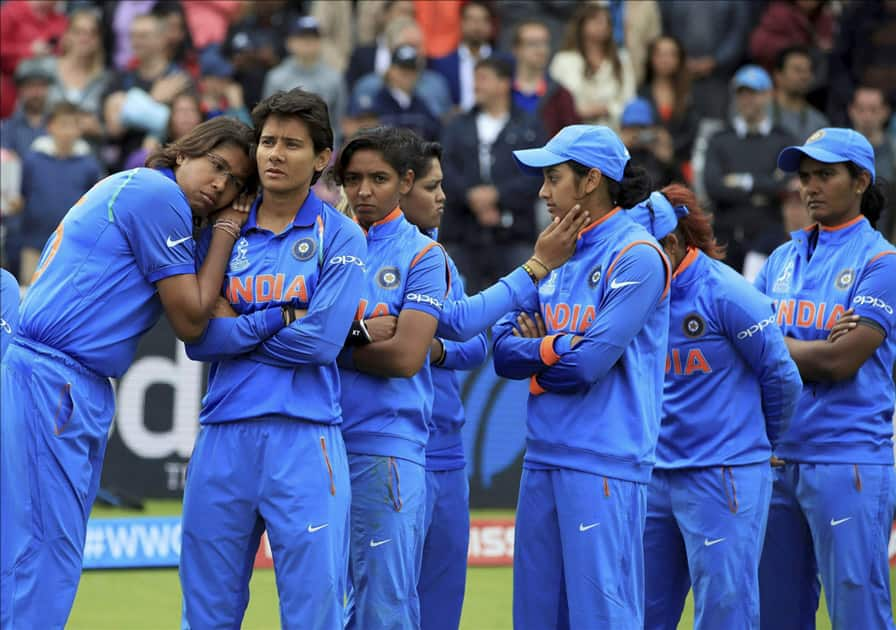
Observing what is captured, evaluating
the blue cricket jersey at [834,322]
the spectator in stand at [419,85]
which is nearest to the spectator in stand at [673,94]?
the spectator in stand at [419,85]

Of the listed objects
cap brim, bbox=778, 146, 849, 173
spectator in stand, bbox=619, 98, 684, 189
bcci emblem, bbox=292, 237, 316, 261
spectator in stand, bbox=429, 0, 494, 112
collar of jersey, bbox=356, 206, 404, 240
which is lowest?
bcci emblem, bbox=292, 237, 316, 261

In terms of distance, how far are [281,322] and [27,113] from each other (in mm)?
9699

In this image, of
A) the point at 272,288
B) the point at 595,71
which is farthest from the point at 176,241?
the point at 595,71

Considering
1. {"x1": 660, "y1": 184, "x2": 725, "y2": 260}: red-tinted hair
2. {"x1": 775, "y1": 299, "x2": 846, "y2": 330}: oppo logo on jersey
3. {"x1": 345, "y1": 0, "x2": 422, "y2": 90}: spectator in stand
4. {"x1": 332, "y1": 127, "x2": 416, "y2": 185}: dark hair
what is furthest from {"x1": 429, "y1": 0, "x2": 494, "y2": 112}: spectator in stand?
{"x1": 332, "y1": 127, "x2": 416, "y2": 185}: dark hair

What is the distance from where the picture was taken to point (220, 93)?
14.6 metres

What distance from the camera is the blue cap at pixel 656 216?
6.74 metres

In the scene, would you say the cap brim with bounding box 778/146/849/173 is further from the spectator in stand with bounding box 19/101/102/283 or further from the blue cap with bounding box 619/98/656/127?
the spectator in stand with bounding box 19/101/102/283

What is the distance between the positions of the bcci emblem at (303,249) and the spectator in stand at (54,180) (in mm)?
7761

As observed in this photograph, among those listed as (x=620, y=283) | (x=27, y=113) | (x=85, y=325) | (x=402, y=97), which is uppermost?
(x=402, y=97)

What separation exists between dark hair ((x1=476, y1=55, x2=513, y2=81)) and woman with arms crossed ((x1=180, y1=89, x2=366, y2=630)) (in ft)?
25.5

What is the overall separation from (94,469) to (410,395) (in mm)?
1408

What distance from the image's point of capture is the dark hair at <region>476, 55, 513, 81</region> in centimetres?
1355

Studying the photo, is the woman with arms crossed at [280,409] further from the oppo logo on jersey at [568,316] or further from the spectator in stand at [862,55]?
the spectator in stand at [862,55]

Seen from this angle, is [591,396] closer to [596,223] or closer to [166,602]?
[596,223]
